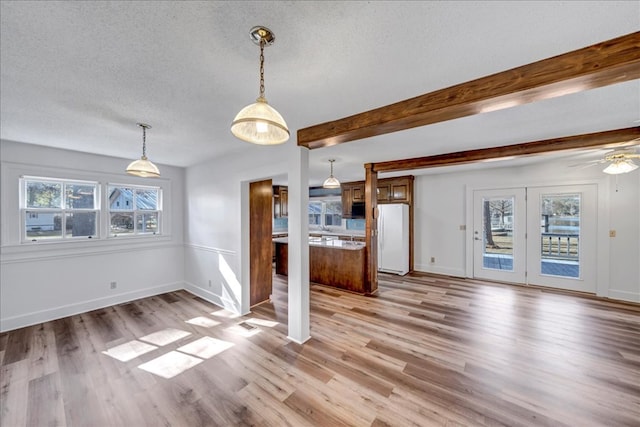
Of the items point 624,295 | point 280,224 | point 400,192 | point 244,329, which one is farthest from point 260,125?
point 280,224

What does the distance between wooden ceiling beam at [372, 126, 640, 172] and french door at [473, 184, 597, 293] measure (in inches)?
74.5

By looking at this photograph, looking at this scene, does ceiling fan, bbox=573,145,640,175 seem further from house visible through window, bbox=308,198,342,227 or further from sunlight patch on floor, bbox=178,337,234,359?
house visible through window, bbox=308,198,342,227

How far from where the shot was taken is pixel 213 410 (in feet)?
6.17

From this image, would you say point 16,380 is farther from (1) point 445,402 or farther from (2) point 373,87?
(2) point 373,87

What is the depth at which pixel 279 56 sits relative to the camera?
1.49 metres

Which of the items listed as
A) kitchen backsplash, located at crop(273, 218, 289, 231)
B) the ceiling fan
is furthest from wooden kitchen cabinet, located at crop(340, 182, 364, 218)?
the ceiling fan

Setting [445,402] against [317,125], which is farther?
[317,125]

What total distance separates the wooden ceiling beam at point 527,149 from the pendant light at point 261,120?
352cm

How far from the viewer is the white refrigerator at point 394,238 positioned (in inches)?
219

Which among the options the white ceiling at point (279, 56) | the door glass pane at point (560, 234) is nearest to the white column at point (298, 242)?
the white ceiling at point (279, 56)

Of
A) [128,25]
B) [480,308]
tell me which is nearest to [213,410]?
[128,25]

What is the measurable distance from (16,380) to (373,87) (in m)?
4.06

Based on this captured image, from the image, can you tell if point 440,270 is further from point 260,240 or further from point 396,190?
point 260,240

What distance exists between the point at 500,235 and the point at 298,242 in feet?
15.7
